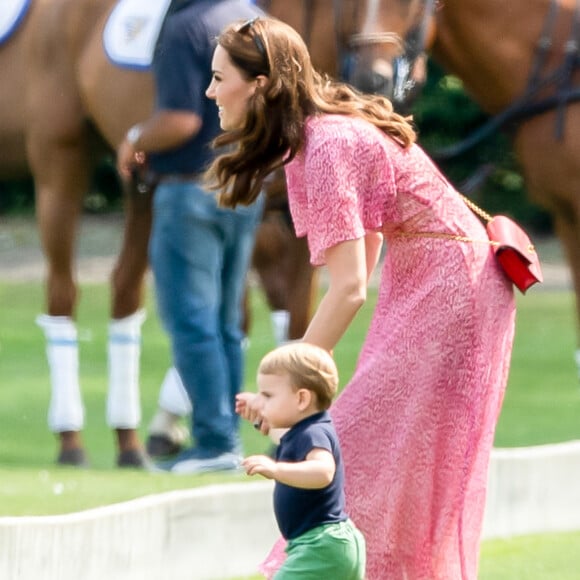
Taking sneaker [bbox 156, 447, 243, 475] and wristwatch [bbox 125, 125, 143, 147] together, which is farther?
sneaker [bbox 156, 447, 243, 475]

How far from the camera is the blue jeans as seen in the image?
7902 mm

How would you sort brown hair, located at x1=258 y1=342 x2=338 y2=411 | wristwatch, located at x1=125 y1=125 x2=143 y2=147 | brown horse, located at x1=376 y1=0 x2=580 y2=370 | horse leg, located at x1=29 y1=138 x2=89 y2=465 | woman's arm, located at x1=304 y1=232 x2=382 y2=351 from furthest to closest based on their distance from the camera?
brown horse, located at x1=376 y1=0 x2=580 y2=370 → horse leg, located at x1=29 y1=138 x2=89 y2=465 → wristwatch, located at x1=125 y1=125 x2=143 y2=147 → woman's arm, located at x1=304 y1=232 x2=382 y2=351 → brown hair, located at x1=258 y1=342 x2=338 y2=411

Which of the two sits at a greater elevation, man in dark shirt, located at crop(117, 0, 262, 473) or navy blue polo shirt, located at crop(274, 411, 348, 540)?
navy blue polo shirt, located at crop(274, 411, 348, 540)

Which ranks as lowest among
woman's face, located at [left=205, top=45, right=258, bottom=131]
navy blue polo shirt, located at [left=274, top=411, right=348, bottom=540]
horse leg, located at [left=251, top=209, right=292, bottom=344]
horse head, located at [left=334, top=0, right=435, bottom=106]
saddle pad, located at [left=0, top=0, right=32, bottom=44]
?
horse leg, located at [left=251, top=209, right=292, bottom=344]

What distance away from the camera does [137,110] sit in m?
8.74

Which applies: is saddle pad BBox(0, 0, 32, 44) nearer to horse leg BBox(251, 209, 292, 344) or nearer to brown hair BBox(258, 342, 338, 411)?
horse leg BBox(251, 209, 292, 344)

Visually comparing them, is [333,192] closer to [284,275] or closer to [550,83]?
[550,83]

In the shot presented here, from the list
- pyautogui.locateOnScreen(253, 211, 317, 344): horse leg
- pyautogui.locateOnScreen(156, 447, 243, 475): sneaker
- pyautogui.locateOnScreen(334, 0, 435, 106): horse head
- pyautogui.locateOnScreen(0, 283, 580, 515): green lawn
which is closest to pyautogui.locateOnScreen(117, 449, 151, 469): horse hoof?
pyautogui.locateOnScreen(0, 283, 580, 515): green lawn

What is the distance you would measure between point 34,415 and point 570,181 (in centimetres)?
341

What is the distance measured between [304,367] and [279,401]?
10 centimetres

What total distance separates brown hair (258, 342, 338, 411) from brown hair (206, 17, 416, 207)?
0.55 meters

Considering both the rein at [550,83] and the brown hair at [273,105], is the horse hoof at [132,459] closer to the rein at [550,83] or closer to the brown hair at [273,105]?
the rein at [550,83]

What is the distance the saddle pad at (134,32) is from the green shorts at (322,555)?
14.5ft

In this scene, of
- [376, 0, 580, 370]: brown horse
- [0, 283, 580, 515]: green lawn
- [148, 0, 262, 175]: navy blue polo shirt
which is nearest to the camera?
[0, 283, 580, 515]: green lawn
